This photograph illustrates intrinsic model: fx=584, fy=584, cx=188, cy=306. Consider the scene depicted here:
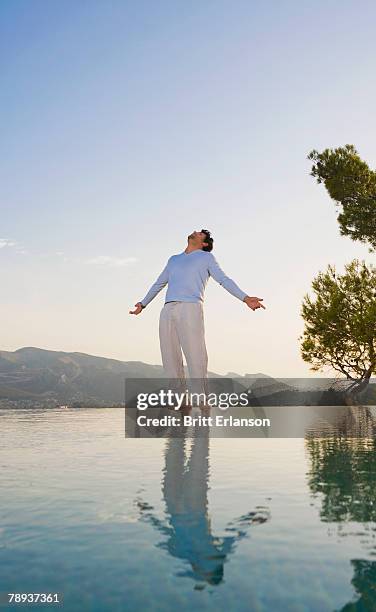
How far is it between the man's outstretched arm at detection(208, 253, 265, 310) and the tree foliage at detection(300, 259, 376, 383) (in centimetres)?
1906

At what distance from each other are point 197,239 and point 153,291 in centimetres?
116

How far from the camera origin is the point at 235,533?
376cm

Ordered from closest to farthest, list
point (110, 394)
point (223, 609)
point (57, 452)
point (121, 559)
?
1. point (223, 609)
2. point (121, 559)
3. point (57, 452)
4. point (110, 394)

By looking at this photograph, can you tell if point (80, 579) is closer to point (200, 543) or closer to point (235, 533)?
point (200, 543)

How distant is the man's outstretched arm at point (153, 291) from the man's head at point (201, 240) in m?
0.64

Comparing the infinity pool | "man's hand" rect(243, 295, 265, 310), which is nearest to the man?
"man's hand" rect(243, 295, 265, 310)

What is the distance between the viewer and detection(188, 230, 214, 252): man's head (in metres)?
9.53

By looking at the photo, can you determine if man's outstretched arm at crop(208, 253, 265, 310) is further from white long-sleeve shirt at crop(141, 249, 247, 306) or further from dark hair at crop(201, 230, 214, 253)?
dark hair at crop(201, 230, 214, 253)

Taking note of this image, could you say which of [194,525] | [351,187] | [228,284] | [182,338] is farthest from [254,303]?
[351,187]

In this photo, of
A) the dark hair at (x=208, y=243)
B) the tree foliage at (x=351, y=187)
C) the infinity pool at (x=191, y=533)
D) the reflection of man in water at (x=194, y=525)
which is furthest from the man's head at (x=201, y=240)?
the tree foliage at (x=351, y=187)

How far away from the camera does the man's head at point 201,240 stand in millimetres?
9531

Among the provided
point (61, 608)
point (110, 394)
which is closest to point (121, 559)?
point (61, 608)

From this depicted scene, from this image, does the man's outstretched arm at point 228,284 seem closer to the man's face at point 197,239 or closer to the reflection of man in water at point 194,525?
the man's face at point 197,239

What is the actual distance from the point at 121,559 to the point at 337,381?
91.0 ft
